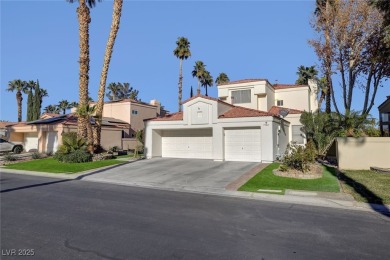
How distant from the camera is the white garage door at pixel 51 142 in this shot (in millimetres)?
28891

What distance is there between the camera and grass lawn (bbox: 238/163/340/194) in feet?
38.0

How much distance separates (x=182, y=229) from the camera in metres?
6.45

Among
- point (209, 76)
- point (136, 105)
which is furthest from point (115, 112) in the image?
point (209, 76)

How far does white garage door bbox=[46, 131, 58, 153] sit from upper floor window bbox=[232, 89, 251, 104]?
18.3 m

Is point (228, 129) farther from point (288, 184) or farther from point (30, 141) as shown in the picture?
point (30, 141)

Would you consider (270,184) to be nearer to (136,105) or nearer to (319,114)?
(319,114)

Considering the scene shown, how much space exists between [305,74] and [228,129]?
94.9 feet

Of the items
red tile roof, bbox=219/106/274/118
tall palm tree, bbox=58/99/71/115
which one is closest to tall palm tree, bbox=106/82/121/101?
tall palm tree, bbox=58/99/71/115

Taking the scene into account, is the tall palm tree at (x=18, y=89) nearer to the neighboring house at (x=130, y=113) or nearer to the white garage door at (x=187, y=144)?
the neighboring house at (x=130, y=113)

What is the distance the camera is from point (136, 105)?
3806cm

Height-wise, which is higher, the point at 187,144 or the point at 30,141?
the point at 30,141

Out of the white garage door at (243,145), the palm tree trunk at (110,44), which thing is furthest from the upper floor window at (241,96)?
the palm tree trunk at (110,44)

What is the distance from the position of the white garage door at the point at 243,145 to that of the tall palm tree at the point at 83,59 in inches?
442

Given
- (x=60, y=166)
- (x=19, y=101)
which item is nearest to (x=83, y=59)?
(x=60, y=166)
